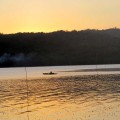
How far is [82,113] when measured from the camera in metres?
48.3

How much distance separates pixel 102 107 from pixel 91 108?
160 cm

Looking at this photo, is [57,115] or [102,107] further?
[102,107]

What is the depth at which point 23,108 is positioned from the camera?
55250mm

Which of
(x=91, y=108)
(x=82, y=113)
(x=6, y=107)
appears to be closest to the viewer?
(x=82, y=113)

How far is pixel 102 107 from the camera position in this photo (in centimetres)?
5272

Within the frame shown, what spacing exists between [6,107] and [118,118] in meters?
20.5

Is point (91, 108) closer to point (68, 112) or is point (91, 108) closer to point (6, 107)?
point (68, 112)

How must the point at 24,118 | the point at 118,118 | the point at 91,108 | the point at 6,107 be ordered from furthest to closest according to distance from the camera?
1. the point at 6,107
2. the point at 91,108
3. the point at 24,118
4. the point at 118,118

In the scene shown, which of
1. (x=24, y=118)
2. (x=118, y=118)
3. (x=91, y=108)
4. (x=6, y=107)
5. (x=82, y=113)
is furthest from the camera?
(x=6, y=107)

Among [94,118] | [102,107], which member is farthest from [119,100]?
Result: [94,118]

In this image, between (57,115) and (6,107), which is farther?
(6,107)

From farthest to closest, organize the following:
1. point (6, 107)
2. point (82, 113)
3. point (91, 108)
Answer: point (6, 107)
point (91, 108)
point (82, 113)

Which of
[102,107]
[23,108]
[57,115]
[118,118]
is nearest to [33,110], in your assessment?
[23,108]

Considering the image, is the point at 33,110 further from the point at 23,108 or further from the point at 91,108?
the point at 91,108
